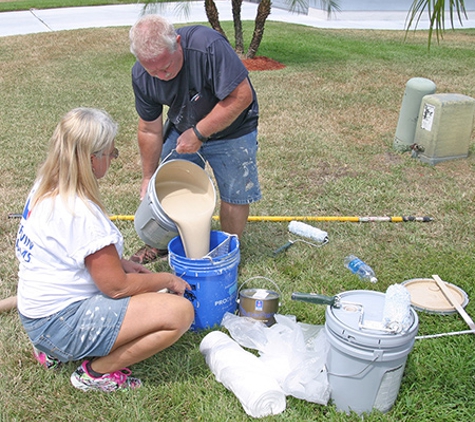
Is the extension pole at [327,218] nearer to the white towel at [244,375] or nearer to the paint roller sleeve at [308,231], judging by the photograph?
the paint roller sleeve at [308,231]

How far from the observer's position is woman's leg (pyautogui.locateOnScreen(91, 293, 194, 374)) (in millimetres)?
2238

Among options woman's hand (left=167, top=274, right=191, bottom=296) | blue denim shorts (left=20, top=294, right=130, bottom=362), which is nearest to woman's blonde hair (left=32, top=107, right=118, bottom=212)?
blue denim shorts (left=20, top=294, right=130, bottom=362)

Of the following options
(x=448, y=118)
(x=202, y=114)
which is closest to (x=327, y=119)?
(x=448, y=118)

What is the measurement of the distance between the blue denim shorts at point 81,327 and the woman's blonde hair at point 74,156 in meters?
0.45

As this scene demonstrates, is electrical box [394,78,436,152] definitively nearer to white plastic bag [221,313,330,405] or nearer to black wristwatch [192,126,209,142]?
black wristwatch [192,126,209,142]

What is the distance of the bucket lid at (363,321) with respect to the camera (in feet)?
6.48

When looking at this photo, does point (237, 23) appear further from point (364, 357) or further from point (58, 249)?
point (364, 357)

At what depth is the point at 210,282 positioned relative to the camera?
2656mm

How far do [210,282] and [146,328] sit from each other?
1.63 feet

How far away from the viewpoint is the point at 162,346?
7.61 ft

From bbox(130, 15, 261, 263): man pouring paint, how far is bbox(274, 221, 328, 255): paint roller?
1.30ft

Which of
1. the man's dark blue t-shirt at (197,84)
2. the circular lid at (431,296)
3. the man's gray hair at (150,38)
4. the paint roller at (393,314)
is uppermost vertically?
the man's gray hair at (150,38)

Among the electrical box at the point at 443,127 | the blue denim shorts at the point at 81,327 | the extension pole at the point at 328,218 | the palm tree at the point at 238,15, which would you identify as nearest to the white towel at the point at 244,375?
the blue denim shorts at the point at 81,327

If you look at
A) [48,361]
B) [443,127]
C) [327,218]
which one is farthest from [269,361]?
[443,127]
